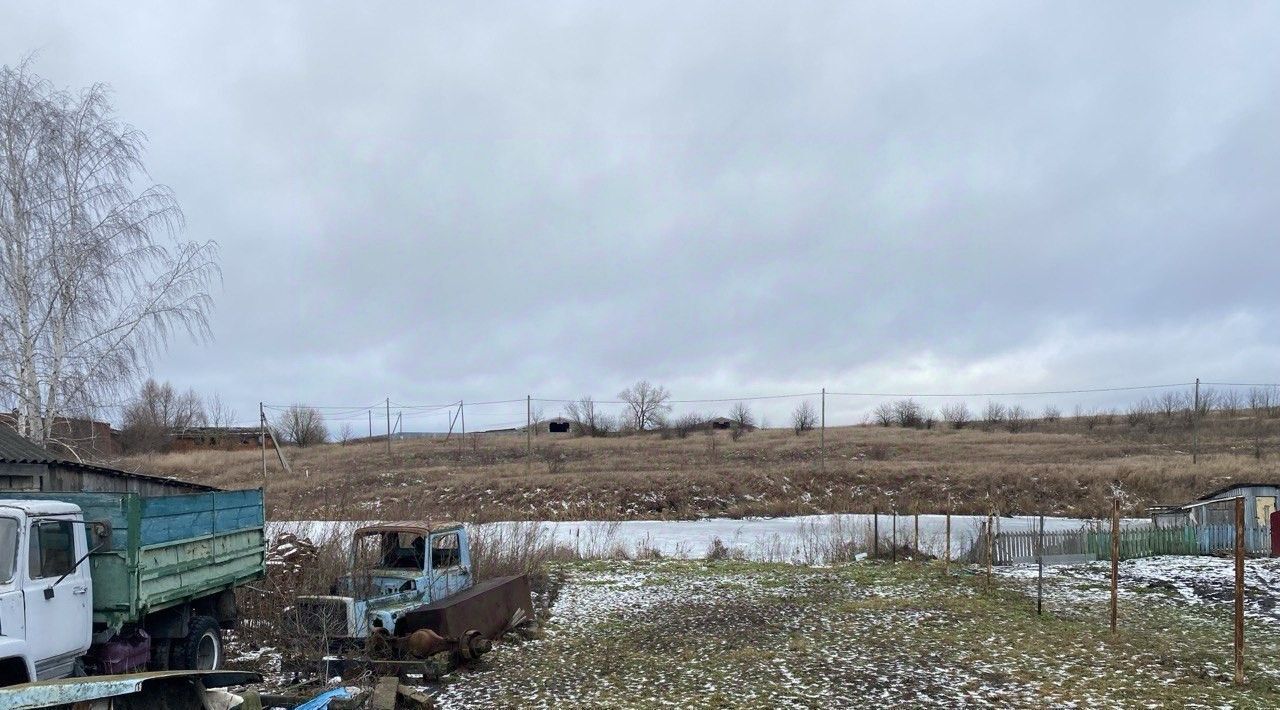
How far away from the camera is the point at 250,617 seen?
13188 millimetres

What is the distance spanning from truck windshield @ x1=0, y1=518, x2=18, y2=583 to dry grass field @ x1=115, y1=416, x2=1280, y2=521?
24.6 meters

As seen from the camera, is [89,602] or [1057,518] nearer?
[89,602]

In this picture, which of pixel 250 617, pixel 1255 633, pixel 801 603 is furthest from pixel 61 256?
pixel 1255 633

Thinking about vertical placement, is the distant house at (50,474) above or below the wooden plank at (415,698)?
above

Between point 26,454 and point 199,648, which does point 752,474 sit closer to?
point 26,454

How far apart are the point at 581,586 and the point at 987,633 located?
30.3 feet

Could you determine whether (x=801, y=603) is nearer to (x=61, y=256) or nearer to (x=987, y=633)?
(x=987, y=633)

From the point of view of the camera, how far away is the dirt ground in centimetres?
982

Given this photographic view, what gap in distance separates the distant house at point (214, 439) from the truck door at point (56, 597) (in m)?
63.6

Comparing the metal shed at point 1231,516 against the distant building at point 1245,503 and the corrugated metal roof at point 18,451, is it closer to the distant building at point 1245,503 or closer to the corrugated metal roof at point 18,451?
the distant building at point 1245,503

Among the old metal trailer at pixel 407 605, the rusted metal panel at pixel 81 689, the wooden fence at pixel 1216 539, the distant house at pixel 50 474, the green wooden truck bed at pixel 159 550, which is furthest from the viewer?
the wooden fence at pixel 1216 539

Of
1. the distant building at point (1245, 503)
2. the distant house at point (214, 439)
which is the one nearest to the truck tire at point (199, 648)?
the distant building at point (1245, 503)

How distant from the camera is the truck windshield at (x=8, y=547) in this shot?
7815 millimetres

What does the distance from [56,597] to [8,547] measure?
67 cm
